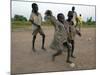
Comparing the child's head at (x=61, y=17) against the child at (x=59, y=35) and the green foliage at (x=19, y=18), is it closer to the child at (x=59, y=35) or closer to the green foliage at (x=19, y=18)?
the child at (x=59, y=35)

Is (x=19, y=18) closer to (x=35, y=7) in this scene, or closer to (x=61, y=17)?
(x=35, y=7)

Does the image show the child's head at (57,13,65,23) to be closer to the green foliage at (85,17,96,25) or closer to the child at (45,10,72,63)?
the child at (45,10,72,63)

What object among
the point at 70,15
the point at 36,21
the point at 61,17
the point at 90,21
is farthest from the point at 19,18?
the point at 90,21

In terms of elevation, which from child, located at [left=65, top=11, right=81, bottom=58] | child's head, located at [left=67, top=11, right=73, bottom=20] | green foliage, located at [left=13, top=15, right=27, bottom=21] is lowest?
child, located at [left=65, top=11, right=81, bottom=58]

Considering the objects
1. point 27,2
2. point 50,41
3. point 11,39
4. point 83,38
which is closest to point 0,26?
point 11,39

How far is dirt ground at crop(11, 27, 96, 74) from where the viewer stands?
2547 millimetres

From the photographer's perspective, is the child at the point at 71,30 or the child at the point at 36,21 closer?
the child at the point at 36,21

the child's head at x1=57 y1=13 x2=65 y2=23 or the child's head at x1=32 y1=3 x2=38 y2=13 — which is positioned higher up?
the child's head at x1=32 y1=3 x2=38 y2=13

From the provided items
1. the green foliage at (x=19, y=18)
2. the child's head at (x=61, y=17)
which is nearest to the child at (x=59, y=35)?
the child's head at (x=61, y=17)

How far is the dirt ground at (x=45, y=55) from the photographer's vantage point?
255 cm

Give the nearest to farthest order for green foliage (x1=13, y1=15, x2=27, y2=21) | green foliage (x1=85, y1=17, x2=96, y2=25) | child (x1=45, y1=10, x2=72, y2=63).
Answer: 1. green foliage (x1=13, y1=15, x2=27, y2=21)
2. child (x1=45, y1=10, x2=72, y2=63)
3. green foliage (x1=85, y1=17, x2=96, y2=25)

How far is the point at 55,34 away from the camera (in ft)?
8.92

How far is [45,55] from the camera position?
8.84 ft

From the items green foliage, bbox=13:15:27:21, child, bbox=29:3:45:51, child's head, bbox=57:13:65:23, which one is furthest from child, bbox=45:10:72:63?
green foliage, bbox=13:15:27:21
